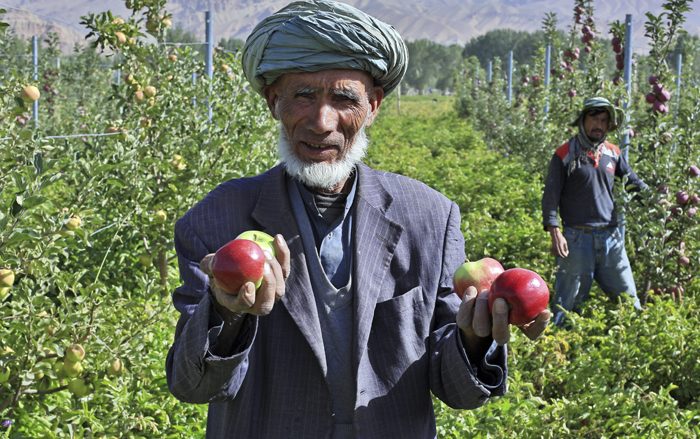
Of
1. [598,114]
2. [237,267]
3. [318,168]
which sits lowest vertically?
[237,267]

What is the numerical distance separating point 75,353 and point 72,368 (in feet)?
0.19

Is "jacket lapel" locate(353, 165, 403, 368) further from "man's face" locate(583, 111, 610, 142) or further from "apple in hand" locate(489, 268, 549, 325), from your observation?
"man's face" locate(583, 111, 610, 142)

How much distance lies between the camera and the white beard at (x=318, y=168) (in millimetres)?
1719

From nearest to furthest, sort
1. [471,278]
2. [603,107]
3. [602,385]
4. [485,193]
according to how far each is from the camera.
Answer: [471,278]
[602,385]
[603,107]
[485,193]

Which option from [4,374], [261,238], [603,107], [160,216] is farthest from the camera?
[603,107]

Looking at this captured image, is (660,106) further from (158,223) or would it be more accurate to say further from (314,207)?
(314,207)

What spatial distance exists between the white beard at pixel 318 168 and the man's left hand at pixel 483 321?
357mm

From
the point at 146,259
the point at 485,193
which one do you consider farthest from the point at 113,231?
the point at 485,193

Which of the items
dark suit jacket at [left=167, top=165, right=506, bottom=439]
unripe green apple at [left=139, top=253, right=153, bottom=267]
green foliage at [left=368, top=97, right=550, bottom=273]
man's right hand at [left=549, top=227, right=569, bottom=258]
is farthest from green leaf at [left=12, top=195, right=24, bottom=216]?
green foliage at [left=368, top=97, right=550, bottom=273]

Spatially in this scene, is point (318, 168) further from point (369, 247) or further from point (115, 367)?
point (115, 367)

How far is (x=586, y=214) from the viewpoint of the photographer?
17.1 feet

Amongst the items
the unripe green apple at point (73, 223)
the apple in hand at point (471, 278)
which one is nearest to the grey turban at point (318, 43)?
the apple in hand at point (471, 278)

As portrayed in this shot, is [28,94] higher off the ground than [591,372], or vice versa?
[28,94]

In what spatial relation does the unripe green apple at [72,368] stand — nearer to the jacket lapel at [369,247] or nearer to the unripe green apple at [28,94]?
the unripe green apple at [28,94]
